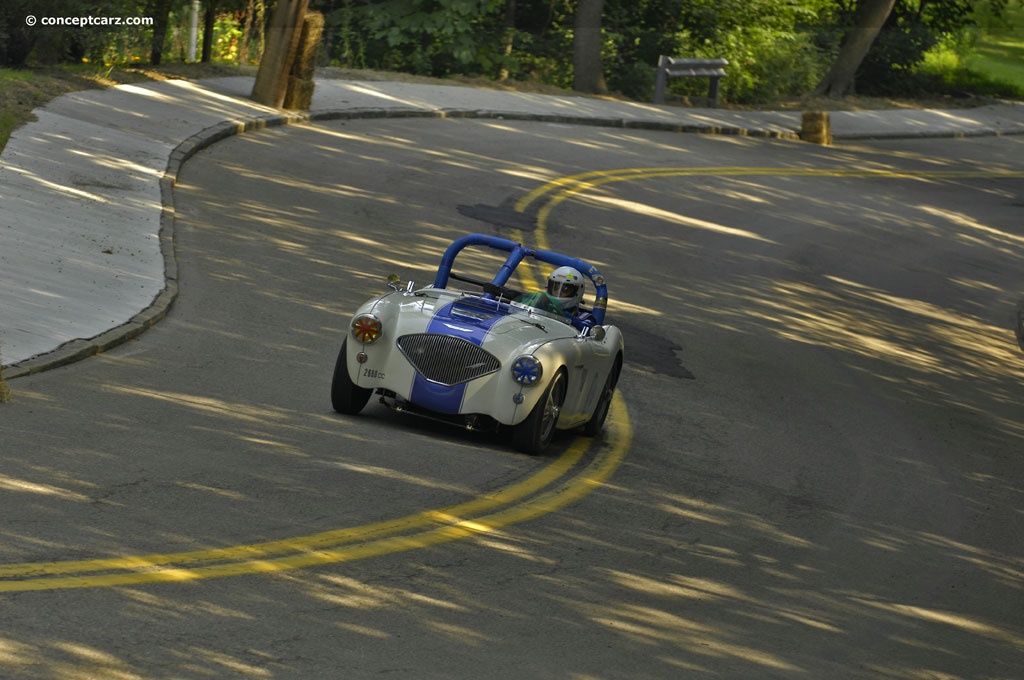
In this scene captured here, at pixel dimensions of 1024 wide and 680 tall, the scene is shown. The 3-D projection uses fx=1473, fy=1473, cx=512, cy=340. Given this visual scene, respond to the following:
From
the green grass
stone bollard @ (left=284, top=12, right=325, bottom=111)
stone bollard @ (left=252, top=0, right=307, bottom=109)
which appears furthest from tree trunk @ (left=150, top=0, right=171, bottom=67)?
the green grass

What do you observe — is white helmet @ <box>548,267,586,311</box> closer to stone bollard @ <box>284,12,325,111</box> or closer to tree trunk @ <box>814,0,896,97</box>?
stone bollard @ <box>284,12,325,111</box>

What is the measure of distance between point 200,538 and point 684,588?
9.19 ft

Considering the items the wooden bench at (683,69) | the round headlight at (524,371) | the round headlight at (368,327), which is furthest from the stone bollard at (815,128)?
the round headlight at (368,327)

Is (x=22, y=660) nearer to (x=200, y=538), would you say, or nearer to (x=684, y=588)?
(x=200, y=538)

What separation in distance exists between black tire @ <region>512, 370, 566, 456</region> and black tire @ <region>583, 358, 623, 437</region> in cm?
92

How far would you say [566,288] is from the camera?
12477 millimetres

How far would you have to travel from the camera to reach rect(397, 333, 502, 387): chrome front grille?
10898mm

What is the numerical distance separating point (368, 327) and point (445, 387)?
0.74 metres

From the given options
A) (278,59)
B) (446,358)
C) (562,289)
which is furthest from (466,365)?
(278,59)

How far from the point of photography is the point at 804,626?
829 centimetres

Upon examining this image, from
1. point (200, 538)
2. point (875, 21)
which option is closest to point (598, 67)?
point (875, 21)

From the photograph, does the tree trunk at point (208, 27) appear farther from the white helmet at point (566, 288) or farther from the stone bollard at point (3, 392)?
the stone bollard at point (3, 392)

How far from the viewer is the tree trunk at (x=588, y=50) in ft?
119

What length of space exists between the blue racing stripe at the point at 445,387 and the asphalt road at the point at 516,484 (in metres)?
0.30
